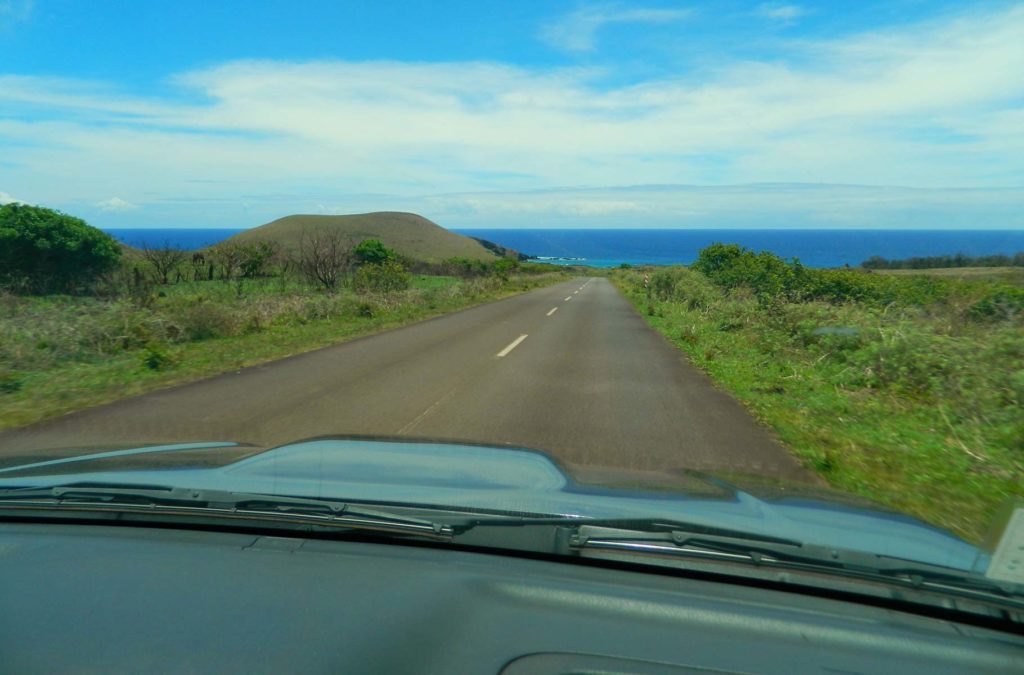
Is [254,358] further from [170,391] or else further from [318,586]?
[318,586]

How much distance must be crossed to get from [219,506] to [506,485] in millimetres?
1334

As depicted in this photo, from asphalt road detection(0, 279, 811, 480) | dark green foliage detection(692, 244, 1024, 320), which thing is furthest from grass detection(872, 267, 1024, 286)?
asphalt road detection(0, 279, 811, 480)

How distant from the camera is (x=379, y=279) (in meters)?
26.3

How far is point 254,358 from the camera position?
40.2ft

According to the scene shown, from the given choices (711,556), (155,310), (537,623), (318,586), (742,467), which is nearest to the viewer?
(537,623)

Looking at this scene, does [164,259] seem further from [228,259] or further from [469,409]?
[469,409]

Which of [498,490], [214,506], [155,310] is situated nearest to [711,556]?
[498,490]

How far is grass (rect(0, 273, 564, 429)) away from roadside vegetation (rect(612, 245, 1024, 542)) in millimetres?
8226

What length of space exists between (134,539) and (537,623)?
1.88m

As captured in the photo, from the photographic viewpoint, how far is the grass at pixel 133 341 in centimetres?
921

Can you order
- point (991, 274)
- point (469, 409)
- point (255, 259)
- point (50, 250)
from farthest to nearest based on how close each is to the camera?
1. point (255, 259)
2. point (50, 250)
3. point (991, 274)
4. point (469, 409)

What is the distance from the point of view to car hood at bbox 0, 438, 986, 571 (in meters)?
2.89

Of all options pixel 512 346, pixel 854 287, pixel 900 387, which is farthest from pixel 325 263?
pixel 900 387

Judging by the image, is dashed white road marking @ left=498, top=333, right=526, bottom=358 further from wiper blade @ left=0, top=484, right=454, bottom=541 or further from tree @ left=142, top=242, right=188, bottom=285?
tree @ left=142, top=242, right=188, bottom=285
